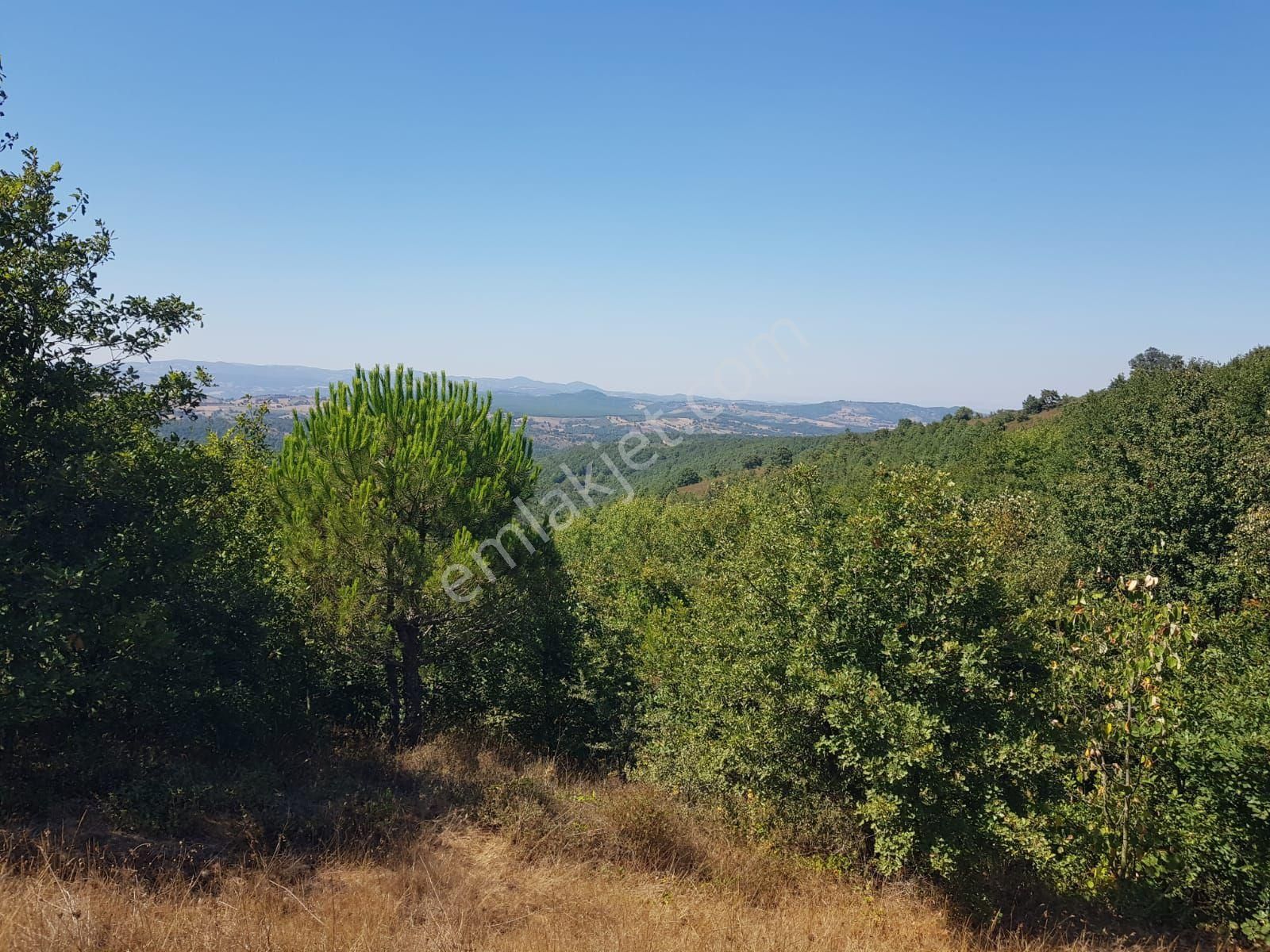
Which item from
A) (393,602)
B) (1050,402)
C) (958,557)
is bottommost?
(393,602)

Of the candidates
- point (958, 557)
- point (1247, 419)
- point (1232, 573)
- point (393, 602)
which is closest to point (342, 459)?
point (393, 602)

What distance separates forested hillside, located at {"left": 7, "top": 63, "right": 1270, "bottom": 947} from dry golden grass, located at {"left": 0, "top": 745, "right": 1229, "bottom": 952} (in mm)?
82

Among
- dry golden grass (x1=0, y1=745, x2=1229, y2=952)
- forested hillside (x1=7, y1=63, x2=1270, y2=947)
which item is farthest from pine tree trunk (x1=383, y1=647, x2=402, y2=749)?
dry golden grass (x1=0, y1=745, x2=1229, y2=952)

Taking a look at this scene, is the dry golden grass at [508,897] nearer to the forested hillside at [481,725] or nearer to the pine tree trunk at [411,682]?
the forested hillside at [481,725]

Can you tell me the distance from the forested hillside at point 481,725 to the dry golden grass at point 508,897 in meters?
0.08

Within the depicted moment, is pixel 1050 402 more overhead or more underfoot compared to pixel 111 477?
more overhead

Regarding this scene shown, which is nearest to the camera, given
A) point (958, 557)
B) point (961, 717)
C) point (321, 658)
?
point (961, 717)

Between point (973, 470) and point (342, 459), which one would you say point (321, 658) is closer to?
point (342, 459)

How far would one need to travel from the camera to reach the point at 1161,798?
9.41 m

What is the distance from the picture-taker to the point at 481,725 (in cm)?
1541

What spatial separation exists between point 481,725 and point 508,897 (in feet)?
25.8

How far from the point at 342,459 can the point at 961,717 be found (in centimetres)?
1096

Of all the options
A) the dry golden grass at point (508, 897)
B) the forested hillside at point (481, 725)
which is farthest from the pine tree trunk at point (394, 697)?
the dry golden grass at point (508, 897)

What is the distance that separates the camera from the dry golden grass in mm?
6000
